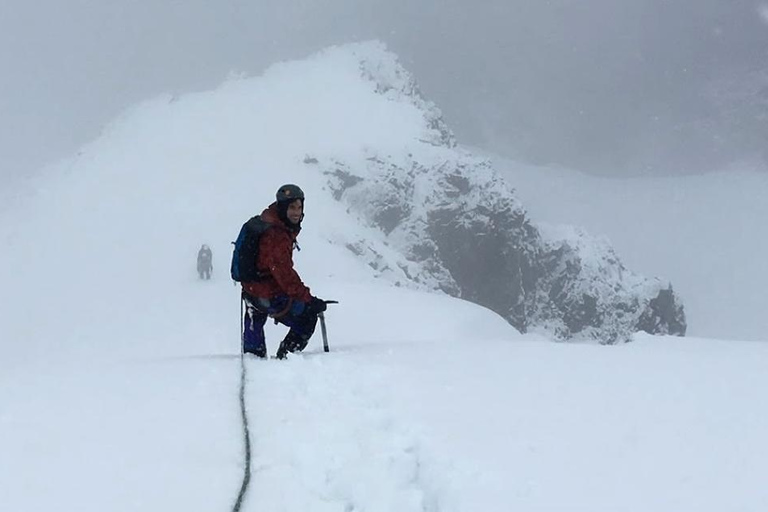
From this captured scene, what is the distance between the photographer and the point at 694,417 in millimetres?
4746

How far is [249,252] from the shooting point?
7.77 m

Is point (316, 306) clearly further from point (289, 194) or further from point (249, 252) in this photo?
point (289, 194)

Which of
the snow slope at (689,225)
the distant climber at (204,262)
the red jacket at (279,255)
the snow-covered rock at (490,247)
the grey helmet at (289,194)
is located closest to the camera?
the grey helmet at (289,194)

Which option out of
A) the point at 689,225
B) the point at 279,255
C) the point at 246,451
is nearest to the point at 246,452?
the point at 246,451

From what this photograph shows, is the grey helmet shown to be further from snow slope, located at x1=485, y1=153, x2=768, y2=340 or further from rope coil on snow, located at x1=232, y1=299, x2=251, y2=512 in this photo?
snow slope, located at x1=485, y1=153, x2=768, y2=340

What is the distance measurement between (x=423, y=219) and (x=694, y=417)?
38755 millimetres

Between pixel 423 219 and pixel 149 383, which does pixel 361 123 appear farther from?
pixel 149 383

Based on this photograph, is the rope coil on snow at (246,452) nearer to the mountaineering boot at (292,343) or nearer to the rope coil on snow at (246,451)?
the rope coil on snow at (246,451)

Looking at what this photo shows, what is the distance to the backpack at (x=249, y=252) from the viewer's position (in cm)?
764

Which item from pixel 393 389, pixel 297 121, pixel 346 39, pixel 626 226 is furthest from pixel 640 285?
pixel 346 39

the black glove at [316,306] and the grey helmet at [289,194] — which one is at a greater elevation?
the grey helmet at [289,194]

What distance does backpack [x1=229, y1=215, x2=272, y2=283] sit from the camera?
7637 mm

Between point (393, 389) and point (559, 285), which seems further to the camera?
point (559, 285)

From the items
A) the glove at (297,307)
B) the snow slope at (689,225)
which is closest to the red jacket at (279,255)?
the glove at (297,307)
